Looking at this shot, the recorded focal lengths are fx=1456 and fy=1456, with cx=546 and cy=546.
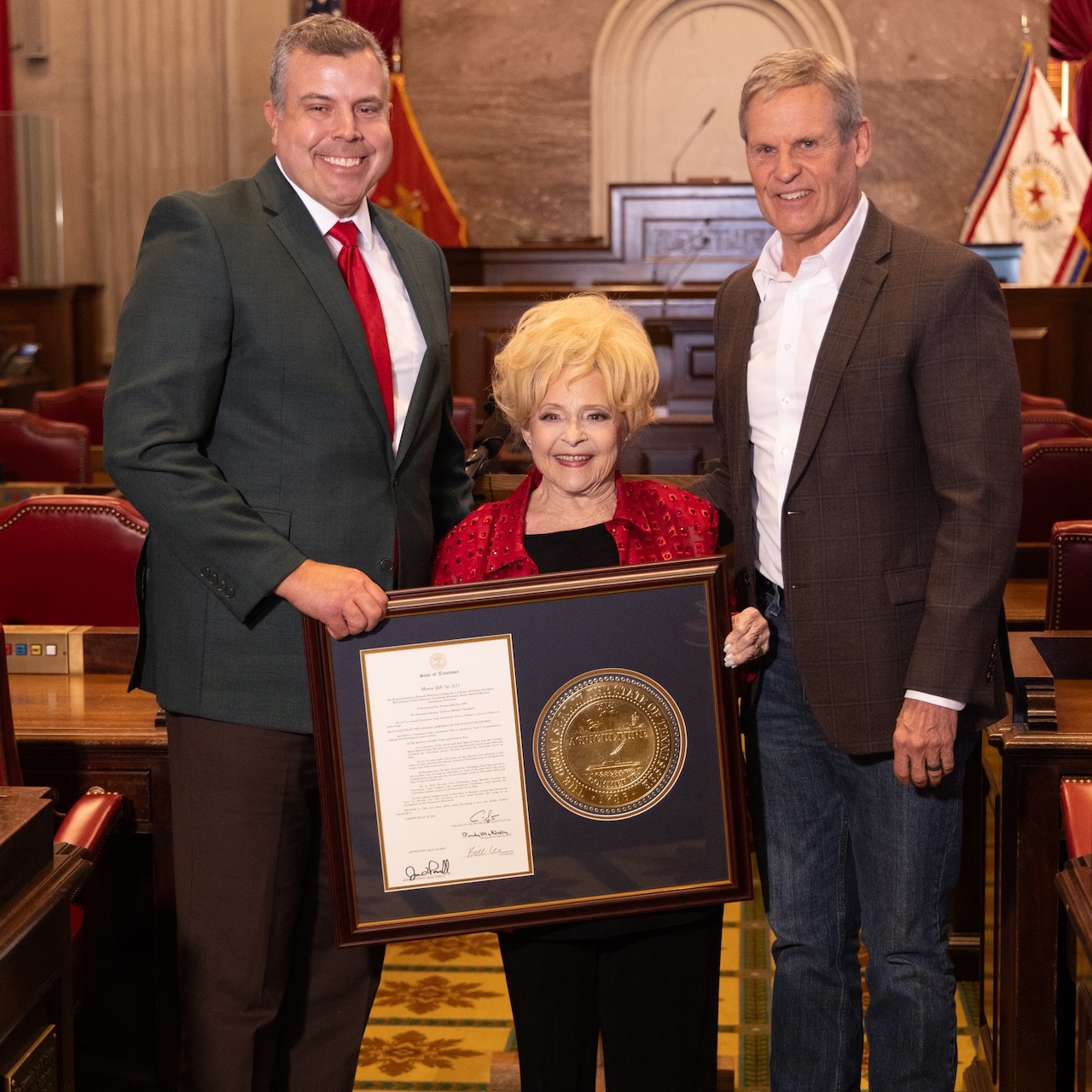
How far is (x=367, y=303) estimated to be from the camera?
2234 millimetres

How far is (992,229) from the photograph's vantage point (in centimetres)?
1038

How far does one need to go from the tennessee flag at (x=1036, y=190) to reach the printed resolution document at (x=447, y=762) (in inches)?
352

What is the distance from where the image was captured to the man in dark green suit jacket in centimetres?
206

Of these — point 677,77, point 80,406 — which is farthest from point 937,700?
point 677,77

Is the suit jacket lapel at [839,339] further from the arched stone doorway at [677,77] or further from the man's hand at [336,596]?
the arched stone doorway at [677,77]

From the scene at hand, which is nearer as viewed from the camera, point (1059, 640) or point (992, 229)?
point (1059, 640)

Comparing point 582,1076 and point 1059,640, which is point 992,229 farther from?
point 582,1076

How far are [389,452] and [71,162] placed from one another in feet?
34.0

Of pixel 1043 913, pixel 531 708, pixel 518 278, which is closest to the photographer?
pixel 531 708

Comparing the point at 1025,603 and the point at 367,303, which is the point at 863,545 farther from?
the point at 1025,603

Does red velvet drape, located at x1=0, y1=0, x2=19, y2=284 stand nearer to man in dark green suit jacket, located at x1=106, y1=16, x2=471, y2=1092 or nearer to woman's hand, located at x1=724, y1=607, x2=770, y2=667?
man in dark green suit jacket, located at x1=106, y1=16, x2=471, y2=1092

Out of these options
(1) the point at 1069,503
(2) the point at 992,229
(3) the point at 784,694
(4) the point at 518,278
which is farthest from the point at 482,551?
(2) the point at 992,229

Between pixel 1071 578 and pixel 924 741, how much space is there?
4.86ft

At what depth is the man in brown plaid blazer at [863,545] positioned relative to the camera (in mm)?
2059
